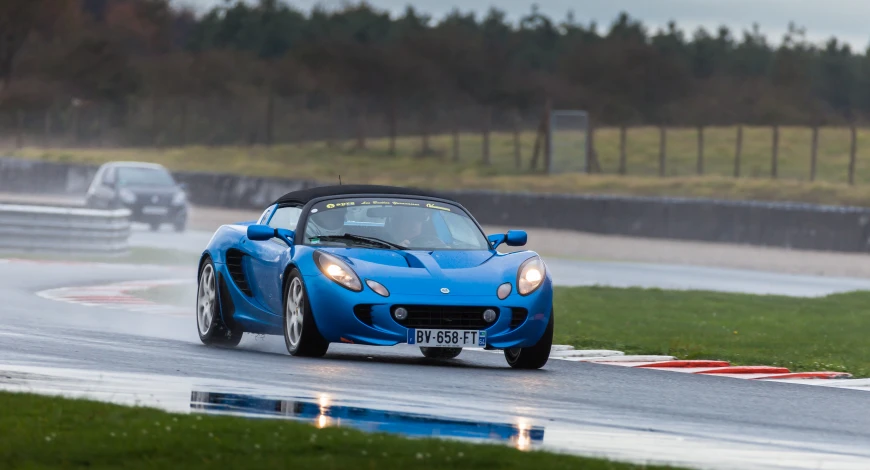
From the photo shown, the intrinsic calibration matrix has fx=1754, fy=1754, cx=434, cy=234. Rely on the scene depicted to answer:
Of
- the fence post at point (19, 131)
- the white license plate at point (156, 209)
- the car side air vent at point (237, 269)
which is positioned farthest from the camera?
the fence post at point (19, 131)

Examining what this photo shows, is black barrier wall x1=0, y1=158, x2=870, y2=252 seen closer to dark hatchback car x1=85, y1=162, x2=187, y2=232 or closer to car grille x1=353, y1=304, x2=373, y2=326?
dark hatchback car x1=85, y1=162, x2=187, y2=232

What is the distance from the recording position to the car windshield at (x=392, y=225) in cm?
1263

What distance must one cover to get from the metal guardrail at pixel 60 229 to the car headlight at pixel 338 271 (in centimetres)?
1651

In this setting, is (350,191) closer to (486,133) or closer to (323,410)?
(323,410)

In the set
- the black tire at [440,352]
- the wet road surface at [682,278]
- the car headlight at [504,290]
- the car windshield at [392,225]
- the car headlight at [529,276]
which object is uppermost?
the car windshield at [392,225]

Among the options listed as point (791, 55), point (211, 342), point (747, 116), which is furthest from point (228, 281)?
point (791, 55)

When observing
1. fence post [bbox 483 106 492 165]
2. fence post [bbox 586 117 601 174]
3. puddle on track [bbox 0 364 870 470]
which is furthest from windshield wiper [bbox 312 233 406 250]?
fence post [bbox 483 106 492 165]

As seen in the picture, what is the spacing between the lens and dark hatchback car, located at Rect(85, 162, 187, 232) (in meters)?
36.2

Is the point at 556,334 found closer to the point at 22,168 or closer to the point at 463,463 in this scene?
the point at 463,463

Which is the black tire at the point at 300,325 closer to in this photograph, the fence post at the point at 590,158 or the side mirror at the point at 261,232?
the side mirror at the point at 261,232

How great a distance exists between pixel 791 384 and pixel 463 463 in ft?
17.4

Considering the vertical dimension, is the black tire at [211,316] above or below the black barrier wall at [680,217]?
above

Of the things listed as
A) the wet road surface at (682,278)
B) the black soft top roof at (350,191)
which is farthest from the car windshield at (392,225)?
the wet road surface at (682,278)

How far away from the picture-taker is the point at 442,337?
39.0 feet
